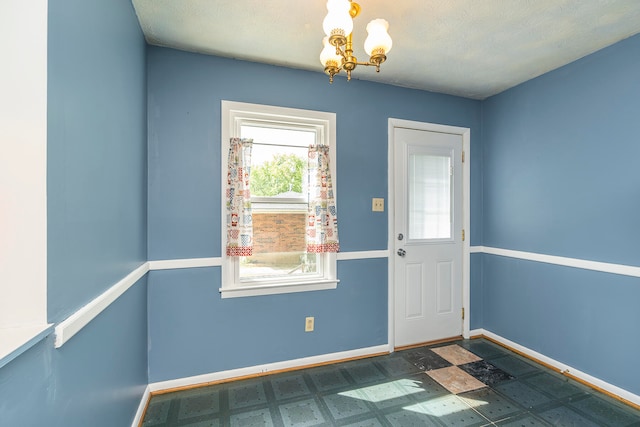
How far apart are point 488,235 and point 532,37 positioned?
1.81 m

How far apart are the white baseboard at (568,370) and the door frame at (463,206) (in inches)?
10.9

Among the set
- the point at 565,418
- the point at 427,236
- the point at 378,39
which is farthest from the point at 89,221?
the point at 565,418

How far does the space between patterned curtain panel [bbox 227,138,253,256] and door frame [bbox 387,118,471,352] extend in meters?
1.27

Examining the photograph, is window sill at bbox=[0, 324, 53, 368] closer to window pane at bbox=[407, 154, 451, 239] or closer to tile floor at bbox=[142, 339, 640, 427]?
tile floor at bbox=[142, 339, 640, 427]

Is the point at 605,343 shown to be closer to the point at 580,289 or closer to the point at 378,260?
the point at 580,289

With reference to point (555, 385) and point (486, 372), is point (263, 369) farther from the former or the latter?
point (555, 385)

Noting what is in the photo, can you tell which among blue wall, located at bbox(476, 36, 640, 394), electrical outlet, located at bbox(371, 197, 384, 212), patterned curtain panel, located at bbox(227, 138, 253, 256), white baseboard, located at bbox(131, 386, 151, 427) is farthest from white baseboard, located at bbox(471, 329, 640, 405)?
white baseboard, located at bbox(131, 386, 151, 427)

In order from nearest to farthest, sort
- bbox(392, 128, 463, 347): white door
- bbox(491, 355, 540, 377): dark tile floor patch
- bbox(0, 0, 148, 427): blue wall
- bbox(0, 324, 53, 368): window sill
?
bbox(0, 324, 53, 368): window sill < bbox(0, 0, 148, 427): blue wall < bbox(491, 355, 540, 377): dark tile floor patch < bbox(392, 128, 463, 347): white door

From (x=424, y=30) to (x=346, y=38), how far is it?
981 mm

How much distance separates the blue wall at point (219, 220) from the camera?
7.06ft

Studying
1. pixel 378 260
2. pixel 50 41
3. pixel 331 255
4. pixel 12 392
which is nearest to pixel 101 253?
pixel 12 392

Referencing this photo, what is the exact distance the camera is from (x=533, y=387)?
7.22 ft

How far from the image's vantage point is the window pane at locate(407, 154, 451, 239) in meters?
2.88

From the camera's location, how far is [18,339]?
713 millimetres
